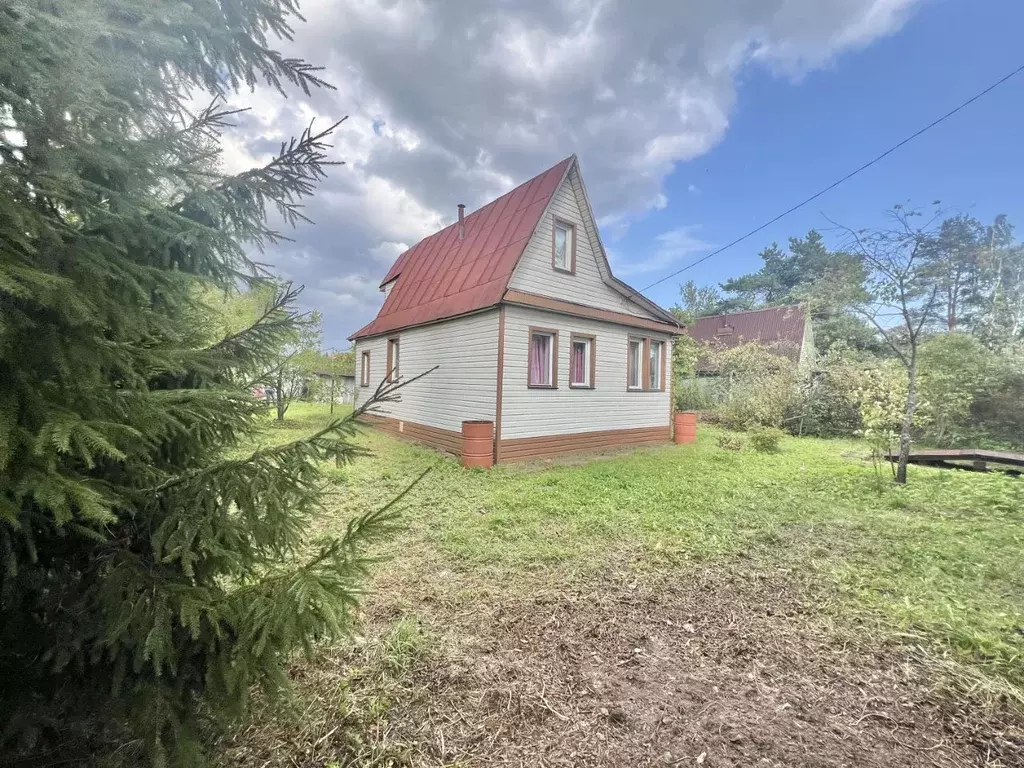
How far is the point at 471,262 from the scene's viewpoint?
36.0 ft

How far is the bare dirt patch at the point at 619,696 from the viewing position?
6.30ft

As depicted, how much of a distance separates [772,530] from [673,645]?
296cm

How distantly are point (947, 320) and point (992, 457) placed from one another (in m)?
12.6

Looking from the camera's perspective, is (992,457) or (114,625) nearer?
(114,625)

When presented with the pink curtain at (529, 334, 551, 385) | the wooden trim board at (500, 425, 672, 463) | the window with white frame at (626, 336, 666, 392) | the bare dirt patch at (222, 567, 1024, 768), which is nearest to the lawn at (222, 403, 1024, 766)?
the bare dirt patch at (222, 567, 1024, 768)

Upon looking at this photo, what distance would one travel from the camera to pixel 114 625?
4.12ft

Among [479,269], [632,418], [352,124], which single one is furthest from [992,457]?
[352,124]

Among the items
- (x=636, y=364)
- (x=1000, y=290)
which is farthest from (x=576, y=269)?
(x=1000, y=290)

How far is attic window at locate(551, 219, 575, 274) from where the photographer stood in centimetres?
1002

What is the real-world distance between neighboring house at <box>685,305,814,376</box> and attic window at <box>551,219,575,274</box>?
467 inches

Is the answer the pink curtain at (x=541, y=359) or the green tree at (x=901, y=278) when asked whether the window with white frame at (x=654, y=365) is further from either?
the green tree at (x=901, y=278)

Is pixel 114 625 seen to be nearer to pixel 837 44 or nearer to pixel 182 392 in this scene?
pixel 182 392

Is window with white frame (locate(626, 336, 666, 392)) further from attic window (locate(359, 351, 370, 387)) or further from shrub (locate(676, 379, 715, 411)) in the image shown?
attic window (locate(359, 351, 370, 387))

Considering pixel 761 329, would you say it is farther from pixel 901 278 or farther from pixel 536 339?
pixel 536 339
